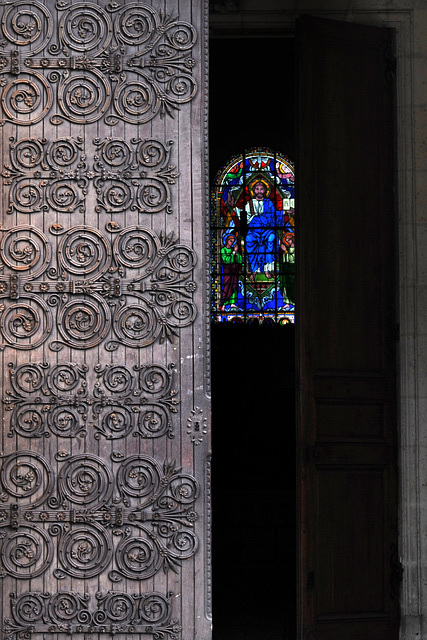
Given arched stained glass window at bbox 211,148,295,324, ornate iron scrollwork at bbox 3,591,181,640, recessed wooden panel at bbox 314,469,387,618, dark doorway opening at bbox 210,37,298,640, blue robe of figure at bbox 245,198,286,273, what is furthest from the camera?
blue robe of figure at bbox 245,198,286,273

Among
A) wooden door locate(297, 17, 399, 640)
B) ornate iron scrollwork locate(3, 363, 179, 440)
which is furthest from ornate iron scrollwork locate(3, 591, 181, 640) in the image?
wooden door locate(297, 17, 399, 640)

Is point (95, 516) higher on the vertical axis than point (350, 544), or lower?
higher

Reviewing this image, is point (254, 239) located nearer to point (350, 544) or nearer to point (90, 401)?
point (350, 544)

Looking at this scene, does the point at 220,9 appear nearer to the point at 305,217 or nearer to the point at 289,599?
the point at 305,217

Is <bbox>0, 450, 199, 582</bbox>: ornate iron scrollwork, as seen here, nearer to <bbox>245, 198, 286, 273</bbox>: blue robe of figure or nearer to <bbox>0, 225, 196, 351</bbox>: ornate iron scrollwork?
<bbox>0, 225, 196, 351</bbox>: ornate iron scrollwork

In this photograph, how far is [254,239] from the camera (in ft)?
27.8

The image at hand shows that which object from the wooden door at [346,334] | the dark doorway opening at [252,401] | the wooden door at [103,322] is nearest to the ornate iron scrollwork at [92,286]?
the wooden door at [103,322]

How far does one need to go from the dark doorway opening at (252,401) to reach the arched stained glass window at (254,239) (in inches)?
7.3

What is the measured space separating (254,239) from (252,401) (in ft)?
6.00

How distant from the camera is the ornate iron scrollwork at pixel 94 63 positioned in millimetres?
3602

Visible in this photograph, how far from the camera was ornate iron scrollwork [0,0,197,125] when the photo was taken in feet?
11.8

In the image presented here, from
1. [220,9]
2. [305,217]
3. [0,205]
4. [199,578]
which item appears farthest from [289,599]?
[220,9]

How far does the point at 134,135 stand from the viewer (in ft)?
11.8

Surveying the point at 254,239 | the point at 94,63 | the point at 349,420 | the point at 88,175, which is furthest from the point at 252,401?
the point at 94,63
